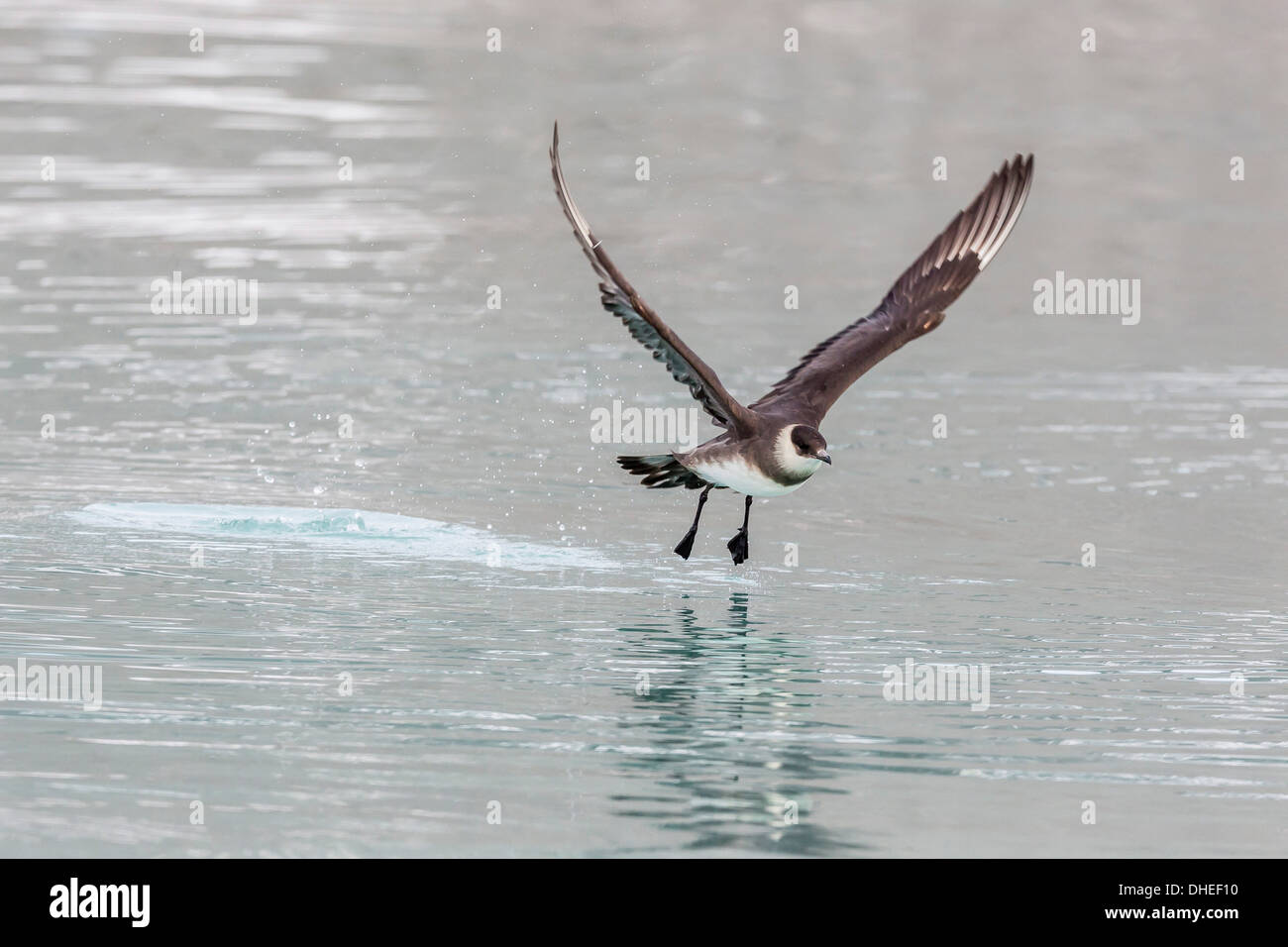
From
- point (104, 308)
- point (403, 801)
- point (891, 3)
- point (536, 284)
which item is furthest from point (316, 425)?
point (891, 3)

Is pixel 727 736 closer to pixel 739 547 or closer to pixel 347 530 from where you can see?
pixel 739 547

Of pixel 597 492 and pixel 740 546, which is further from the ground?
pixel 597 492

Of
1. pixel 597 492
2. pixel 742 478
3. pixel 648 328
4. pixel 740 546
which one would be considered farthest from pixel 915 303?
pixel 648 328

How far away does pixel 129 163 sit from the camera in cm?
3148

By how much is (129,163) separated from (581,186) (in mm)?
6813

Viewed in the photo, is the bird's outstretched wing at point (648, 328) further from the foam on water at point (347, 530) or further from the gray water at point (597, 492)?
the foam on water at point (347, 530)

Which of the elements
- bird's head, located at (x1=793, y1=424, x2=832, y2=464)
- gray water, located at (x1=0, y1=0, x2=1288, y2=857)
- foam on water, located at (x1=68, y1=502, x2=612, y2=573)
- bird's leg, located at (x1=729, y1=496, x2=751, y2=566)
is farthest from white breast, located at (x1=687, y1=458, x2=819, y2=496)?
foam on water, located at (x1=68, y1=502, x2=612, y2=573)

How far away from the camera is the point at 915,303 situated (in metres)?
14.1

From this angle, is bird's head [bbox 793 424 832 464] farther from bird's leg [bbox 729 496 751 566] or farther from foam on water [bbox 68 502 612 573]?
foam on water [bbox 68 502 612 573]

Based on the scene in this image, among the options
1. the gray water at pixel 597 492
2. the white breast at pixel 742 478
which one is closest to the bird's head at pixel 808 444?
the white breast at pixel 742 478

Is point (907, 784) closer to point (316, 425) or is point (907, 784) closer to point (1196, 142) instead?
point (316, 425)

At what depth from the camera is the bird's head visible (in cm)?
1223

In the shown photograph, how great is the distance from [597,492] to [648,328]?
4574 mm

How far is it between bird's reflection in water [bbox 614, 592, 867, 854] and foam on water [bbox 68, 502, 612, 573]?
1541 millimetres
